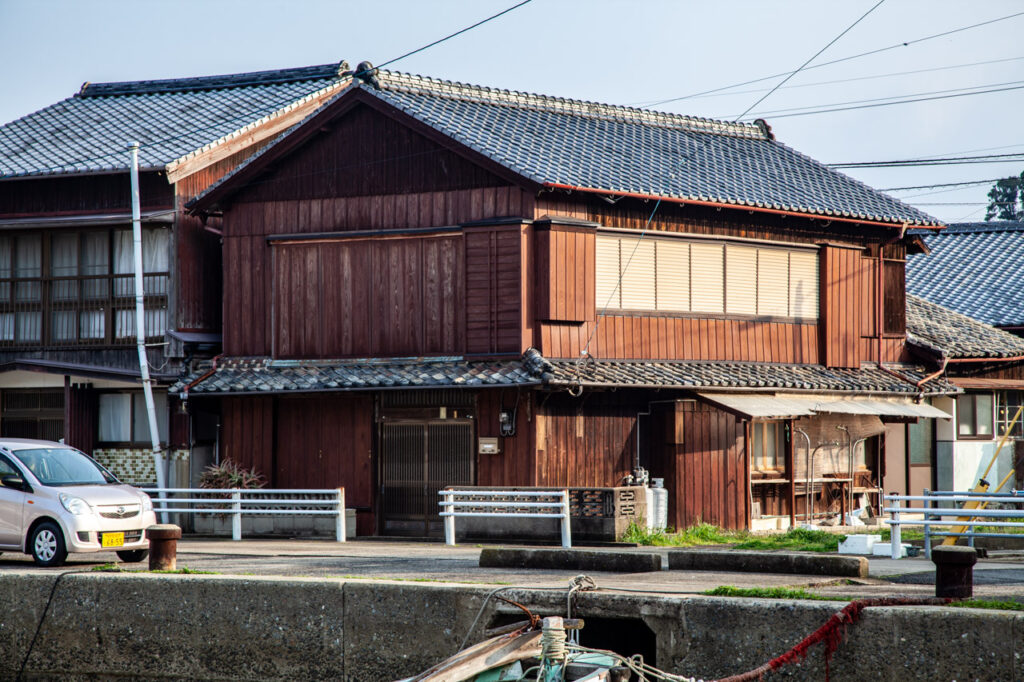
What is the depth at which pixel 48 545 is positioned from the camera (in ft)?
52.5

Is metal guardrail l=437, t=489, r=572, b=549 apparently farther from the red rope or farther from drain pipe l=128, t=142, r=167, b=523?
the red rope

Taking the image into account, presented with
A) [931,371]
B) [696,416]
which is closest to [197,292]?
[696,416]

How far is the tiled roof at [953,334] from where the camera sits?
26109 mm

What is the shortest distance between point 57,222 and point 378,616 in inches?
593

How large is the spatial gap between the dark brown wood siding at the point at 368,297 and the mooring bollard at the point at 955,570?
11972mm

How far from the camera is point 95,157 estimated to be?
78.3ft

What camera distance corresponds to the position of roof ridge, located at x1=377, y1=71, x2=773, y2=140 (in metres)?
23.9

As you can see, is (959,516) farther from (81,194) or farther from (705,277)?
(81,194)

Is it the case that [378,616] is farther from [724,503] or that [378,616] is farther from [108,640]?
[724,503]

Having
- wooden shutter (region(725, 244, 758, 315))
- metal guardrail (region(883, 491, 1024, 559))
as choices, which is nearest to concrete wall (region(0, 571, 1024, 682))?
metal guardrail (region(883, 491, 1024, 559))

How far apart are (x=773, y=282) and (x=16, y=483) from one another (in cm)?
1407

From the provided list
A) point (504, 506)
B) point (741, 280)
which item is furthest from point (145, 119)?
point (741, 280)

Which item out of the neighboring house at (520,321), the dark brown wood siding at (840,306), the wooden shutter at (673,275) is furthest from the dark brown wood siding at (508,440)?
the dark brown wood siding at (840,306)

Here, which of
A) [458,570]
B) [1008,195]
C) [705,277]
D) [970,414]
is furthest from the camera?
[1008,195]
